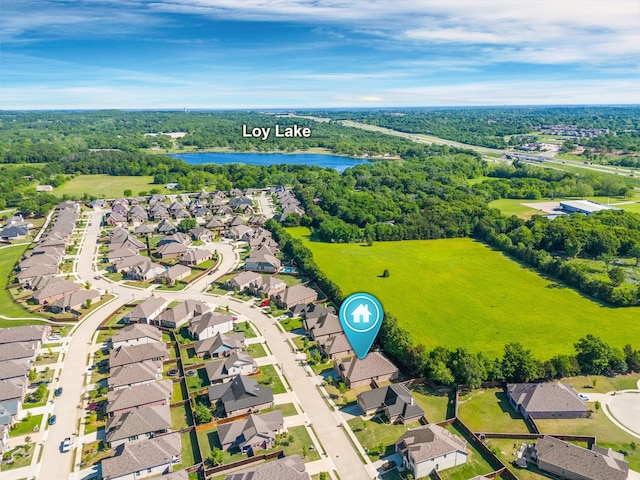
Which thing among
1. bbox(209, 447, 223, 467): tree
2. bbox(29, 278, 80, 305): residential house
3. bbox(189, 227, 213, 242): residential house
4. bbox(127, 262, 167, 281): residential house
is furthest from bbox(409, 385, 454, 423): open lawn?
bbox(189, 227, 213, 242): residential house

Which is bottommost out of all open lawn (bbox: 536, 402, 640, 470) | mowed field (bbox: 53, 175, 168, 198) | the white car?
open lawn (bbox: 536, 402, 640, 470)

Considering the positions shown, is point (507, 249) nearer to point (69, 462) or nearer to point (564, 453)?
point (564, 453)

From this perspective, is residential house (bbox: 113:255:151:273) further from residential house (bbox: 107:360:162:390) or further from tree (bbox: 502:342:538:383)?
tree (bbox: 502:342:538:383)

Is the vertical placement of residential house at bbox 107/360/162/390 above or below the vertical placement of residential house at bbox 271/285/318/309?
below

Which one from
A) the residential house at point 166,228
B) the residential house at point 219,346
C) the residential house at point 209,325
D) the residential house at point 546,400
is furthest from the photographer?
the residential house at point 166,228

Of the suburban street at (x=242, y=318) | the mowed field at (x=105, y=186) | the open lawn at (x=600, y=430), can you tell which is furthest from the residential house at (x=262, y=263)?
the mowed field at (x=105, y=186)

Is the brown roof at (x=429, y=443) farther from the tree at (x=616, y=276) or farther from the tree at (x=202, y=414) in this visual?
the tree at (x=616, y=276)
